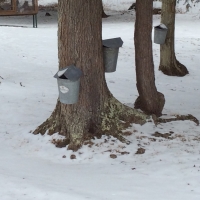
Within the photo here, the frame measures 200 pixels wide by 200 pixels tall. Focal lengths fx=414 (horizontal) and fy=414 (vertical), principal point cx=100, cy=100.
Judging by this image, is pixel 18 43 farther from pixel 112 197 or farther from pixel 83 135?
pixel 112 197

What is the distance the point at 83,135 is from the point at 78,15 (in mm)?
1553

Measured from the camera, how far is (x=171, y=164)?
4883 mm

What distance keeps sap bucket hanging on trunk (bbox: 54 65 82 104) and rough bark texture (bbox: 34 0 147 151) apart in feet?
0.96

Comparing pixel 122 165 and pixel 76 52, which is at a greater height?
pixel 76 52

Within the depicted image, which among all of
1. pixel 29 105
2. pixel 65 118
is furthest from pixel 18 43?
pixel 65 118

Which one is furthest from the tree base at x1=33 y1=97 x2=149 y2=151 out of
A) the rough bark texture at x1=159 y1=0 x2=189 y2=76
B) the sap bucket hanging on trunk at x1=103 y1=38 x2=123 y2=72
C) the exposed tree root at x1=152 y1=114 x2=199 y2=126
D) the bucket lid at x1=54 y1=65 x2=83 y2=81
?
the rough bark texture at x1=159 y1=0 x2=189 y2=76

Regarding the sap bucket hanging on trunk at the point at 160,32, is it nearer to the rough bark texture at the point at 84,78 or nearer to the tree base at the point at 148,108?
the tree base at the point at 148,108

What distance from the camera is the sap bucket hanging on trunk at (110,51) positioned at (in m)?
5.62

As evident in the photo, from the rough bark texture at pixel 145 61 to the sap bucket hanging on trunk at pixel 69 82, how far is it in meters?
1.55

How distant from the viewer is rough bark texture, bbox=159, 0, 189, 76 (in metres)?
10.2

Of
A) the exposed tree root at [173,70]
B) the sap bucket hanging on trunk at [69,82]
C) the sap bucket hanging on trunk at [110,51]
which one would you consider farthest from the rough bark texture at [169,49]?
the sap bucket hanging on trunk at [69,82]

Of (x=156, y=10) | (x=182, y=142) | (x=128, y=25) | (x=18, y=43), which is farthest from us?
(x=156, y=10)

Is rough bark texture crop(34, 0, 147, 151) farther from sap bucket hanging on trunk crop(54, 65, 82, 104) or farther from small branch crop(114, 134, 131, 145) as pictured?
sap bucket hanging on trunk crop(54, 65, 82, 104)

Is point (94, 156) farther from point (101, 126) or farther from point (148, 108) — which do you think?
point (148, 108)
